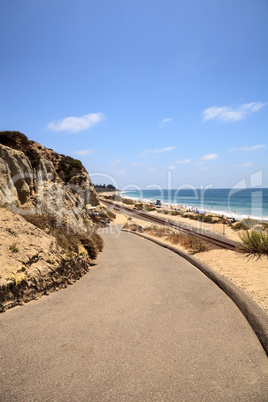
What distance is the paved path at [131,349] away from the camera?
306cm

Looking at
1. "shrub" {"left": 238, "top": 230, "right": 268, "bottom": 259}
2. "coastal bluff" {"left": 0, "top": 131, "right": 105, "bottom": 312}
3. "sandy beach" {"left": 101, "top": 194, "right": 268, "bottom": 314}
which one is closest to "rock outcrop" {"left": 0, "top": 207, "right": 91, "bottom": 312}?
"coastal bluff" {"left": 0, "top": 131, "right": 105, "bottom": 312}

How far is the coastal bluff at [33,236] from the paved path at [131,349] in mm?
517

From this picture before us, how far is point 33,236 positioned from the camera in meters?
7.17

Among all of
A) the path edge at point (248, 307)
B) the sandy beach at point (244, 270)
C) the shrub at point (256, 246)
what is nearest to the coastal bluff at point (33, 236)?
the path edge at point (248, 307)

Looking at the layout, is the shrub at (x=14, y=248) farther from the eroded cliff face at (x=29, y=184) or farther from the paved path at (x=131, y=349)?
the eroded cliff face at (x=29, y=184)

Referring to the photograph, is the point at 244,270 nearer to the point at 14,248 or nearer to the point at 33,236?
the point at 33,236

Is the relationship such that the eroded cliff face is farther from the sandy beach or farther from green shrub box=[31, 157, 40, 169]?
the sandy beach

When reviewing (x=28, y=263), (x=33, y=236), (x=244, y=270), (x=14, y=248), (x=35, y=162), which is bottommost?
(x=244, y=270)

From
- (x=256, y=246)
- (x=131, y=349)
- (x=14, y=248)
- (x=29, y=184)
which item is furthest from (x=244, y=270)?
(x=29, y=184)

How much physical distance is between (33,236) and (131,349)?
4688 millimetres

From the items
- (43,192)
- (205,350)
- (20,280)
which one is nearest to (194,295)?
(205,350)

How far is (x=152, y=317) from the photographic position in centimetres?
507

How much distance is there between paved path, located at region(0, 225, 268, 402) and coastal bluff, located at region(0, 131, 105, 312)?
0.52m

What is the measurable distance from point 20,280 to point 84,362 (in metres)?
2.76
